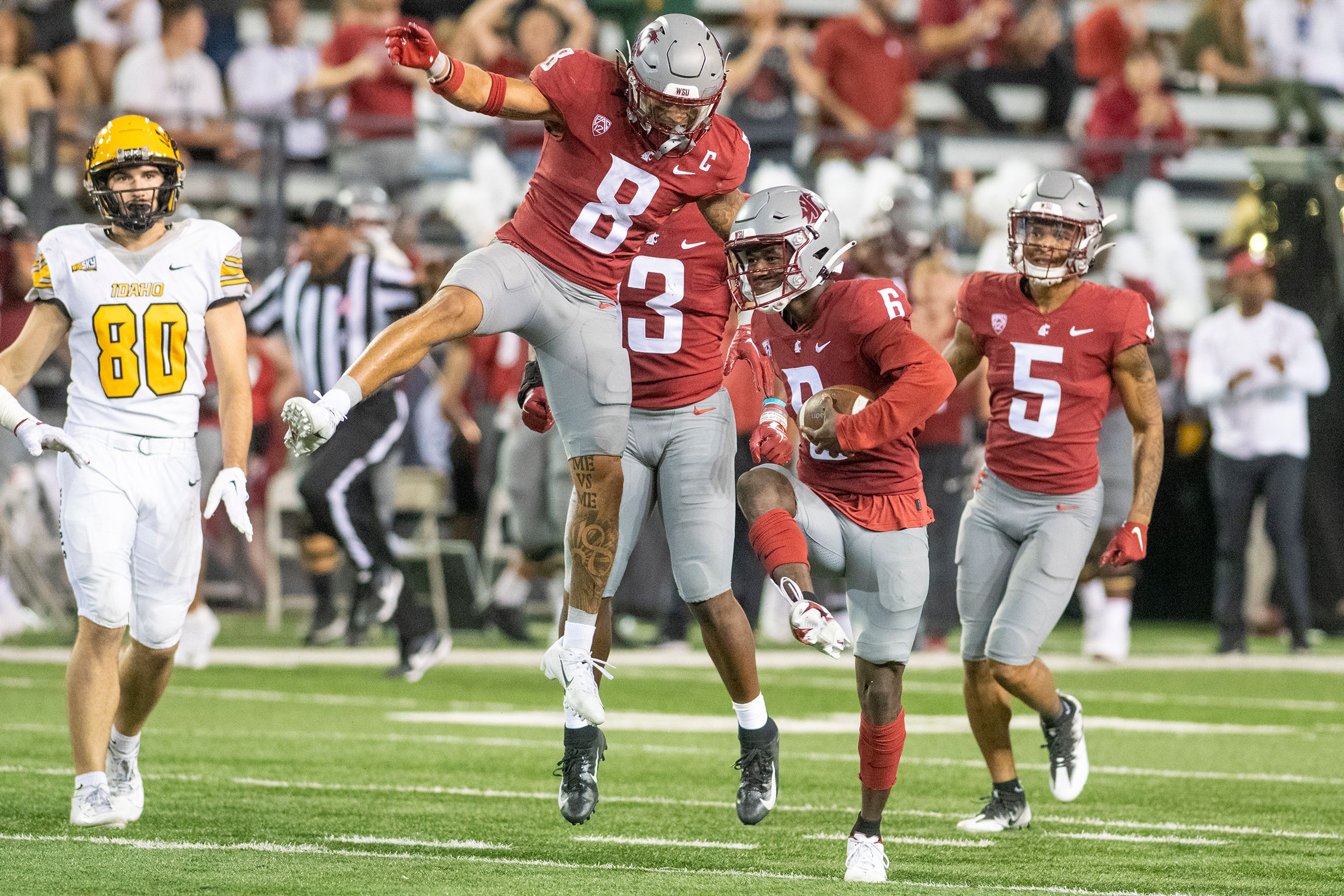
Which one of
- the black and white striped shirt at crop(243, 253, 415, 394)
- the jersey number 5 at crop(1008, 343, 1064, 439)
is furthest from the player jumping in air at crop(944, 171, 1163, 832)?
the black and white striped shirt at crop(243, 253, 415, 394)

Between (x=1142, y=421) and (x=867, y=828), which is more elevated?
(x=1142, y=421)

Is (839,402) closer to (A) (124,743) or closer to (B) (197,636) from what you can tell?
(A) (124,743)

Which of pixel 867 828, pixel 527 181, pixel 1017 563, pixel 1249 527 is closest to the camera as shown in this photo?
pixel 867 828

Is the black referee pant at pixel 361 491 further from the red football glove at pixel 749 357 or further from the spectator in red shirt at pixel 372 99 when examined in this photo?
the red football glove at pixel 749 357

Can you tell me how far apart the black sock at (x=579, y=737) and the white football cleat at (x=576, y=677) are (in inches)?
1.1

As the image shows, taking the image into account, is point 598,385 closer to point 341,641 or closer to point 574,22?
point 341,641

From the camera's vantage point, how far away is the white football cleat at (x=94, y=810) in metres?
5.39

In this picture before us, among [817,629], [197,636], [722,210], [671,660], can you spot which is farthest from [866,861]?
[671,660]

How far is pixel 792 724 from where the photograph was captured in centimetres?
828

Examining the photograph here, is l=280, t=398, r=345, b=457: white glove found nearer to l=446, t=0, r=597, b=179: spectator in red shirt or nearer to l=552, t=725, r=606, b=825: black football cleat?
l=552, t=725, r=606, b=825: black football cleat

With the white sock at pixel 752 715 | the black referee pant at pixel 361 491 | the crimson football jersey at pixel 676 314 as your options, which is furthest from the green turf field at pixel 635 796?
the crimson football jersey at pixel 676 314

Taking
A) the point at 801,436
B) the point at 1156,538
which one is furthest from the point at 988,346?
the point at 1156,538

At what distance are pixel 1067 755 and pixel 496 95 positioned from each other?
281 centimetres

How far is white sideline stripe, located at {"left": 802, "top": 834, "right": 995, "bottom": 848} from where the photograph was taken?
5.62 meters
